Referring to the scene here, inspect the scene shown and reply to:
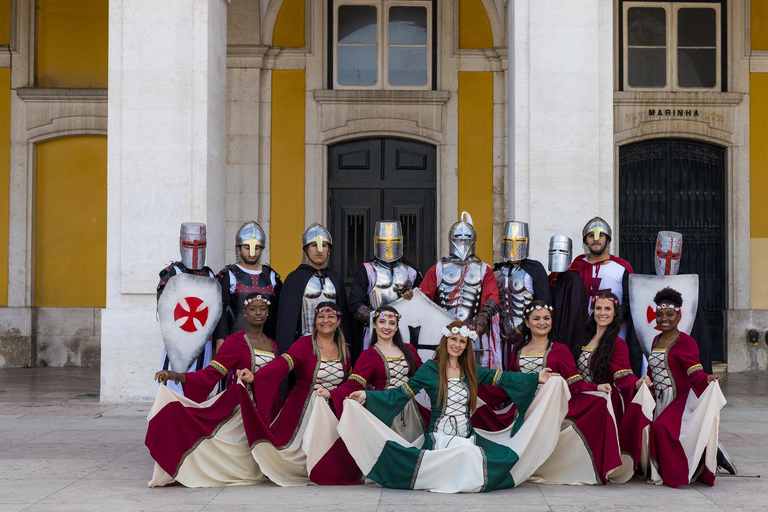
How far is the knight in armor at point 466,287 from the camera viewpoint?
26.2 ft

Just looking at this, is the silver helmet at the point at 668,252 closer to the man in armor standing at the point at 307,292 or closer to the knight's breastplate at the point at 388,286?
the knight's breastplate at the point at 388,286

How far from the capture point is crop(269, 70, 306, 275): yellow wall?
1305 centimetres

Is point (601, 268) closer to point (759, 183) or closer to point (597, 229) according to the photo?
point (597, 229)

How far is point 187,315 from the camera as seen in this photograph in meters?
7.53

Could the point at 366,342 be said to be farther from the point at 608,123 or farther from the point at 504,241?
the point at 608,123

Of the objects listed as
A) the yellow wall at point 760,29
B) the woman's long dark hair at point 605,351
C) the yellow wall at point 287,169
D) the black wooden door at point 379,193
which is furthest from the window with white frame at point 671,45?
the woman's long dark hair at point 605,351

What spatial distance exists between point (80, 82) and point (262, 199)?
316 cm


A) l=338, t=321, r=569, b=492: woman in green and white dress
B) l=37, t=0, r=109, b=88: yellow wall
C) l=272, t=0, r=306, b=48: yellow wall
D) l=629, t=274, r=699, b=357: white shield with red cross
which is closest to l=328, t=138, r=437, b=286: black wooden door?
l=272, t=0, r=306, b=48: yellow wall

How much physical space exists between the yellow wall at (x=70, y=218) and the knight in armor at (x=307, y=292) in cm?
657

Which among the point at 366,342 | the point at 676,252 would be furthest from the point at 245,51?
the point at 676,252

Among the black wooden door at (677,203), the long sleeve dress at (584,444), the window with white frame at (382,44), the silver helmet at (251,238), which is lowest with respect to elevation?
the long sleeve dress at (584,444)

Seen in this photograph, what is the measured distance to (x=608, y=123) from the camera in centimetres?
981

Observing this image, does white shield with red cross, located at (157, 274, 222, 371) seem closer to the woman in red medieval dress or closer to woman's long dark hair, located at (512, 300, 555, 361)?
the woman in red medieval dress

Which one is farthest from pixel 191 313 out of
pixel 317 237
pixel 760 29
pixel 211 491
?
pixel 760 29
